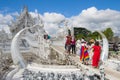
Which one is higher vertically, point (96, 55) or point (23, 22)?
point (23, 22)

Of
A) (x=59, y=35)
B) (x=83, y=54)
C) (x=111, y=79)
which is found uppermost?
(x=59, y=35)

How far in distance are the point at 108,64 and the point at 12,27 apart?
16.7 meters

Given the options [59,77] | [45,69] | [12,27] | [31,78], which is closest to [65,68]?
[45,69]

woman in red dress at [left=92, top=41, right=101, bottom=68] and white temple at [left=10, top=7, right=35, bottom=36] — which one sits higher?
white temple at [left=10, top=7, right=35, bottom=36]

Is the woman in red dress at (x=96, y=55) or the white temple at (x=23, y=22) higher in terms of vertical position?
the white temple at (x=23, y=22)

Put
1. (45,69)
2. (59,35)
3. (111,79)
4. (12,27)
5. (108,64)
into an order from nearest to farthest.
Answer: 1. (111,79)
2. (45,69)
3. (108,64)
4. (59,35)
5. (12,27)

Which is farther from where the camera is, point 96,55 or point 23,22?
point 23,22

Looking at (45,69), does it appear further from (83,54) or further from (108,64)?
(108,64)

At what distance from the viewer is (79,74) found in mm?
8891

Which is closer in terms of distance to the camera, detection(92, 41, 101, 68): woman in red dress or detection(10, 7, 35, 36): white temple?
detection(92, 41, 101, 68): woman in red dress

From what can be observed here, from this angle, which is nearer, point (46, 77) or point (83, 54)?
point (46, 77)

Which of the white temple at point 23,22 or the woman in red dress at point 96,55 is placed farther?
the white temple at point 23,22

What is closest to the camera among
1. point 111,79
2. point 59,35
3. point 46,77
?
point 111,79

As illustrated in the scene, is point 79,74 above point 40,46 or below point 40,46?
below
